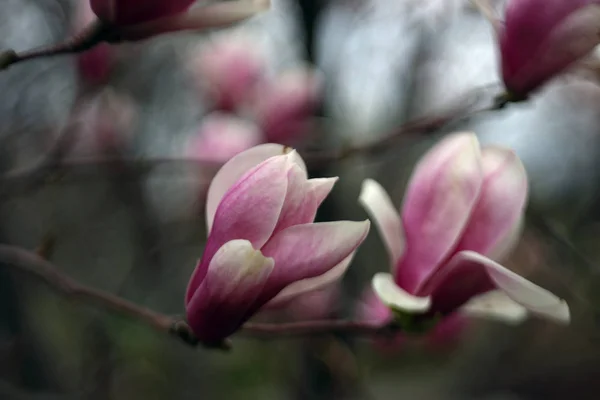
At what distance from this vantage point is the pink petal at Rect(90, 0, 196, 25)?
0.51 meters

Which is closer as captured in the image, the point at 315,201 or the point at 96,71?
the point at 315,201

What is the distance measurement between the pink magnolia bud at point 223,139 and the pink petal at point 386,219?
48 centimetres

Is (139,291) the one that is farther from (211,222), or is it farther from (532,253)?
(211,222)

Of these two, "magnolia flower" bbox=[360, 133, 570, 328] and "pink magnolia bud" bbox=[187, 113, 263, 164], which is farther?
"pink magnolia bud" bbox=[187, 113, 263, 164]

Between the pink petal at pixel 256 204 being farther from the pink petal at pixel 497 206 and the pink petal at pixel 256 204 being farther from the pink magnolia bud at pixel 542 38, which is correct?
the pink magnolia bud at pixel 542 38

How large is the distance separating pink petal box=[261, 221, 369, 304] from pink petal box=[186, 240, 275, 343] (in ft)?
0.05

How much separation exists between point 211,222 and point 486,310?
28 cm

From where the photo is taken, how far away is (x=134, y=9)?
1.71 ft

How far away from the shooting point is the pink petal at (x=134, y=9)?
0.51 m

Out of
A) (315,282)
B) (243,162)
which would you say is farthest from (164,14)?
(315,282)

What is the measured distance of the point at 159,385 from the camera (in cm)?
226

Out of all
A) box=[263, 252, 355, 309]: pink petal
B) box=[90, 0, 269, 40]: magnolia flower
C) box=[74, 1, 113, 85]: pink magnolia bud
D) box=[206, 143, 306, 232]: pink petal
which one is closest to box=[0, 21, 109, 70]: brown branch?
box=[90, 0, 269, 40]: magnolia flower

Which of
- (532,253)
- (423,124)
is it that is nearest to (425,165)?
(423,124)

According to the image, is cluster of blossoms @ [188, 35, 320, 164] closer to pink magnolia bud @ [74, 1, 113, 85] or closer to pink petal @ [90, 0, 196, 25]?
pink magnolia bud @ [74, 1, 113, 85]
